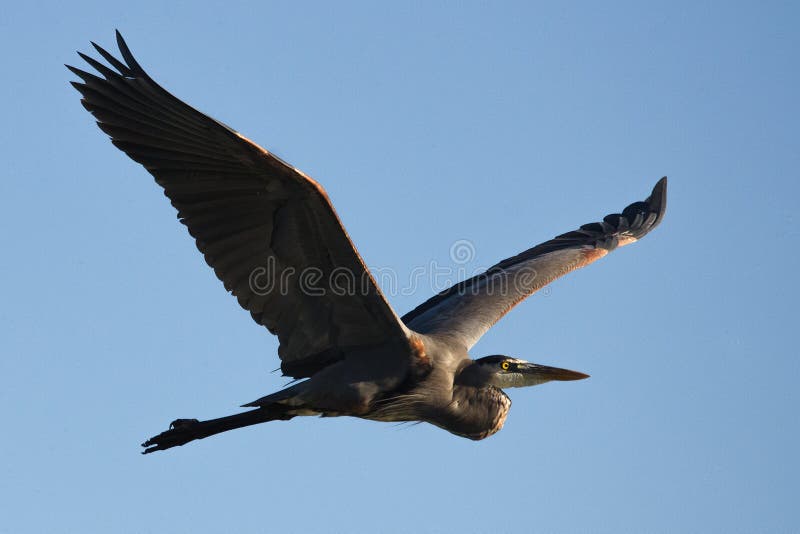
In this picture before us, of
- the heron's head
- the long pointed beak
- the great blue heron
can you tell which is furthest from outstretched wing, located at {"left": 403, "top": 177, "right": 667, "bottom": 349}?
the long pointed beak

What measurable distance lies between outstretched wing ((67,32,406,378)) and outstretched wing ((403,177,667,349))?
1317mm

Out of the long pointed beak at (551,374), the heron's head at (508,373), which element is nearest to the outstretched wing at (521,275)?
the heron's head at (508,373)

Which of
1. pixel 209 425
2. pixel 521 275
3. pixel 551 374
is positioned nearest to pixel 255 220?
pixel 209 425

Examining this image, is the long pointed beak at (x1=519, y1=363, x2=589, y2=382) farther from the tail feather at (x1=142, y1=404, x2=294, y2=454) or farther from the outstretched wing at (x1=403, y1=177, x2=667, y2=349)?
the tail feather at (x1=142, y1=404, x2=294, y2=454)

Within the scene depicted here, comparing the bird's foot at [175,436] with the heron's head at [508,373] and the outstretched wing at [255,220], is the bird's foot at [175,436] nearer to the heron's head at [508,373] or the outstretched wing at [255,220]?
the outstretched wing at [255,220]

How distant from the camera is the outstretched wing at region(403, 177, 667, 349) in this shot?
999 cm

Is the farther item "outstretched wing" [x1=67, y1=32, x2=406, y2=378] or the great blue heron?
the great blue heron

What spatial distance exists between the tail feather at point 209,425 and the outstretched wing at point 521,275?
163cm

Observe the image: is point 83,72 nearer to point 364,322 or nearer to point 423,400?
point 364,322

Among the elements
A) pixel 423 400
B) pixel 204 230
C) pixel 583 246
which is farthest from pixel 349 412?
pixel 583 246

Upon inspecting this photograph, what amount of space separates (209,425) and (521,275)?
148 inches

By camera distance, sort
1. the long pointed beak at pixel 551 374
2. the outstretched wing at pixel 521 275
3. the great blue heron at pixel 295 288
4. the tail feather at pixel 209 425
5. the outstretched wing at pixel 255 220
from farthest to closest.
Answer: the outstretched wing at pixel 521 275 → the long pointed beak at pixel 551 374 → the tail feather at pixel 209 425 → the great blue heron at pixel 295 288 → the outstretched wing at pixel 255 220

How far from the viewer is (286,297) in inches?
338

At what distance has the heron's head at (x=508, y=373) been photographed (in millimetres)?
9016
